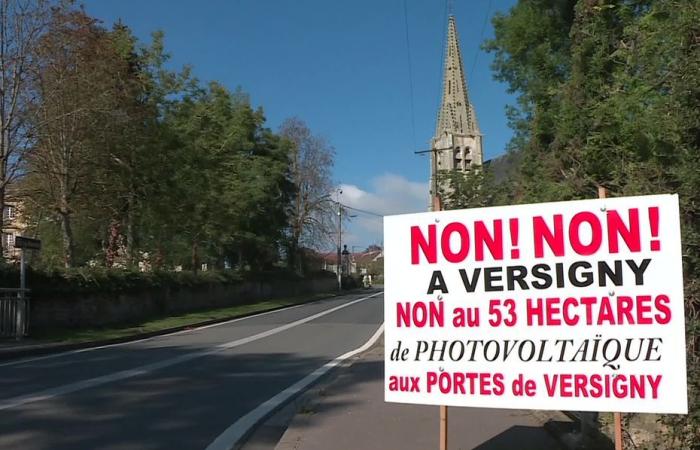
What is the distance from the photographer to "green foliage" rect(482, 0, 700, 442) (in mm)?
4836

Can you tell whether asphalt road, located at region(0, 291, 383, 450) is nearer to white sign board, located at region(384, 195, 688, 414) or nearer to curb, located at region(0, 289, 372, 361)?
curb, located at region(0, 289, 372, 361)

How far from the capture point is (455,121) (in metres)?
44.0

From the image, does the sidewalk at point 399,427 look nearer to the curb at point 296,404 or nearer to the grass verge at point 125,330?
the curb at point 296,404

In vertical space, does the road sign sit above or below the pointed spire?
below

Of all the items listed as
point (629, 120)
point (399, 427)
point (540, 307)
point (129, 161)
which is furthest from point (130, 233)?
point (540, 307)

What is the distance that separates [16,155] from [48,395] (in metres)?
15.5

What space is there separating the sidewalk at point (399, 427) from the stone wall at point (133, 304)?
15.3 m

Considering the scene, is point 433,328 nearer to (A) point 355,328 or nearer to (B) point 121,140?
(A) point 355,328

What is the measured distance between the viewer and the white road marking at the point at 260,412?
23.3 ft

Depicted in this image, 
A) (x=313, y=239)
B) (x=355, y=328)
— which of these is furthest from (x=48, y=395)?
(x=313, y=239)

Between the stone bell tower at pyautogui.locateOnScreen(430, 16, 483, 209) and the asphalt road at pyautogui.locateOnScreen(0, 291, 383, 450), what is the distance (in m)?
15.0

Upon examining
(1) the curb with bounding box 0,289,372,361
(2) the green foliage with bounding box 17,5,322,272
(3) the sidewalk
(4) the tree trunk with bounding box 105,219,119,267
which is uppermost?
(2) the green foliage with bounding box 17,5,322,272

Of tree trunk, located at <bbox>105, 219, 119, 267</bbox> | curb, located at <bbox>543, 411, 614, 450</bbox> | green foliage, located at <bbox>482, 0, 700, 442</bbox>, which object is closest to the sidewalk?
curb, located at <bbox>543, 411, 614, 450</bbox>

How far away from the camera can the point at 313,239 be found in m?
58.8
